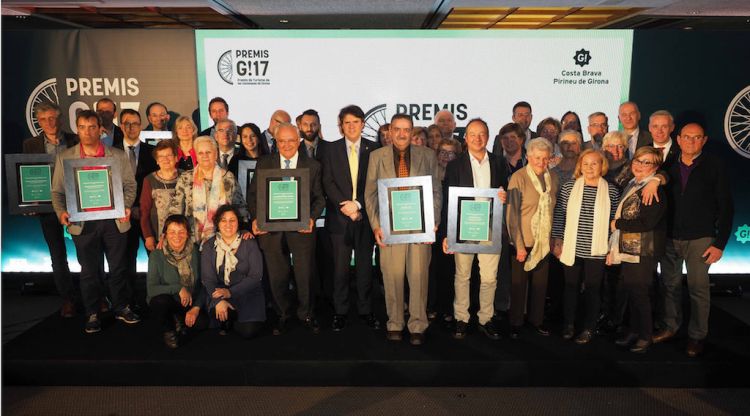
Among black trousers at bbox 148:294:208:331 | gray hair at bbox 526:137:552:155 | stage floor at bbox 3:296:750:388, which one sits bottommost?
stage floor at bbox 3:296:750:388

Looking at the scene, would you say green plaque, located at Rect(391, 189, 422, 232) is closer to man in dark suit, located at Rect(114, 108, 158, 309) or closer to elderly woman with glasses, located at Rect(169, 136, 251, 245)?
elderly woman with glasses, located at Rect(169, 136, 251, 245)

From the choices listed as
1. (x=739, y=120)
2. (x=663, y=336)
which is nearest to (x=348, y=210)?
(x=663, y=336)

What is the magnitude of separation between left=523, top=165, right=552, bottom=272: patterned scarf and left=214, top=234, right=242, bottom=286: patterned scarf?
2.14 metres

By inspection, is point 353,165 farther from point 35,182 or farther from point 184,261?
point 35,182

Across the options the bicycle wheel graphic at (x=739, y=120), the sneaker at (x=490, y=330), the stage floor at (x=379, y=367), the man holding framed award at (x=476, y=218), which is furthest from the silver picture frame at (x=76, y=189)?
the bicycle wheel graphic at (x=739, y=120)

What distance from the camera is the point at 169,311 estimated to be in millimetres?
3844

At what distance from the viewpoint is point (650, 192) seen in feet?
11.4

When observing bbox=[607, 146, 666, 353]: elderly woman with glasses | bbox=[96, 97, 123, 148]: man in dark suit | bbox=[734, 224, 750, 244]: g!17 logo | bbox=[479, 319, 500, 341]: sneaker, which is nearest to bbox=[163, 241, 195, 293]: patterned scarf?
bbox=[96, 97, 123, 148]: man in dark suit

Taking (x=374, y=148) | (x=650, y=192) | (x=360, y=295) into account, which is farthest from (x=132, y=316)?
(x=650, y=192)

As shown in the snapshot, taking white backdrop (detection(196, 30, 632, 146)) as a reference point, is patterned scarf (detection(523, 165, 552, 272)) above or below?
below

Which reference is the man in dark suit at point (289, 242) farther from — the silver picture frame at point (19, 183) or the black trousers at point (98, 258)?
the silver picture frame at point (19, 183)

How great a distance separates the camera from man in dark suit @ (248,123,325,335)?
3895mm

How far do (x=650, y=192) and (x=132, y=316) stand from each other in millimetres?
Result: 3968

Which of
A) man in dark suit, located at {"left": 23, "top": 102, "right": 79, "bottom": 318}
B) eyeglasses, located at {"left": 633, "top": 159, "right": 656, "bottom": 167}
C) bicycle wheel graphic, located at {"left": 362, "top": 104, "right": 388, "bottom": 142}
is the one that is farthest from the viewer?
bicycle wheel graphic, located at {"left": 362, "top": 104, "right": 388, "bottom": 142}
